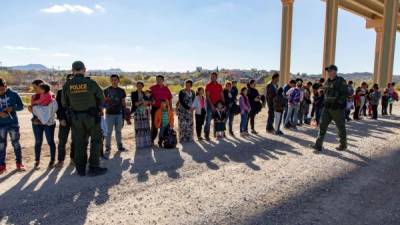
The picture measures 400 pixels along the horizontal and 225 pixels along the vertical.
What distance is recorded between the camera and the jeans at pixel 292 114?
31.5ft

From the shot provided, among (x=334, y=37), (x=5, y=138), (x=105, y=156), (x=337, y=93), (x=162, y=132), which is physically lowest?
(x=105, y=156)

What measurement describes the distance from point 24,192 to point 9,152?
3.21 m

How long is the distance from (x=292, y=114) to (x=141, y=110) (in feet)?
18.0

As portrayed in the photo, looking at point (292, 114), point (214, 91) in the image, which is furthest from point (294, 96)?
point (214, 91)

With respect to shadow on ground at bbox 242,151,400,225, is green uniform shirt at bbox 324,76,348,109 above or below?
above

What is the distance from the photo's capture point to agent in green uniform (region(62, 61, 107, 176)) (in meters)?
4.63

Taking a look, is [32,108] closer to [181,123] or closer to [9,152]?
[9,152]

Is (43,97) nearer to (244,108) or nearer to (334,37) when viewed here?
(244,108)

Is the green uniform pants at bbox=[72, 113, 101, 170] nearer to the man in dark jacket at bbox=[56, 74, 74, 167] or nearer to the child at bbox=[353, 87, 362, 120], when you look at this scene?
the man in dark jacket at bbox=[56, 74, 74, 167]

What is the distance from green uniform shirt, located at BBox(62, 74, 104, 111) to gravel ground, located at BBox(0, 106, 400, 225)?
115cm

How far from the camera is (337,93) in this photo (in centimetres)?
629

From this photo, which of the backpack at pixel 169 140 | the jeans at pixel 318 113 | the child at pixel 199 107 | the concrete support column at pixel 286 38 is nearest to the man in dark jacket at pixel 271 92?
the child at pixel 199 107

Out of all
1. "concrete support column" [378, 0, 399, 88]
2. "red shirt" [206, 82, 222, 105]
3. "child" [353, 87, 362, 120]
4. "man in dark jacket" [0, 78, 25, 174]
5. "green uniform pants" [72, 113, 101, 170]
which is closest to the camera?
"green uniform pants" [72, 113, 101, 170]

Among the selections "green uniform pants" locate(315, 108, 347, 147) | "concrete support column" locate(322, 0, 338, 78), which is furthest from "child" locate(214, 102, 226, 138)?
"concrete support column" locate(322, 0, 338, 78)
